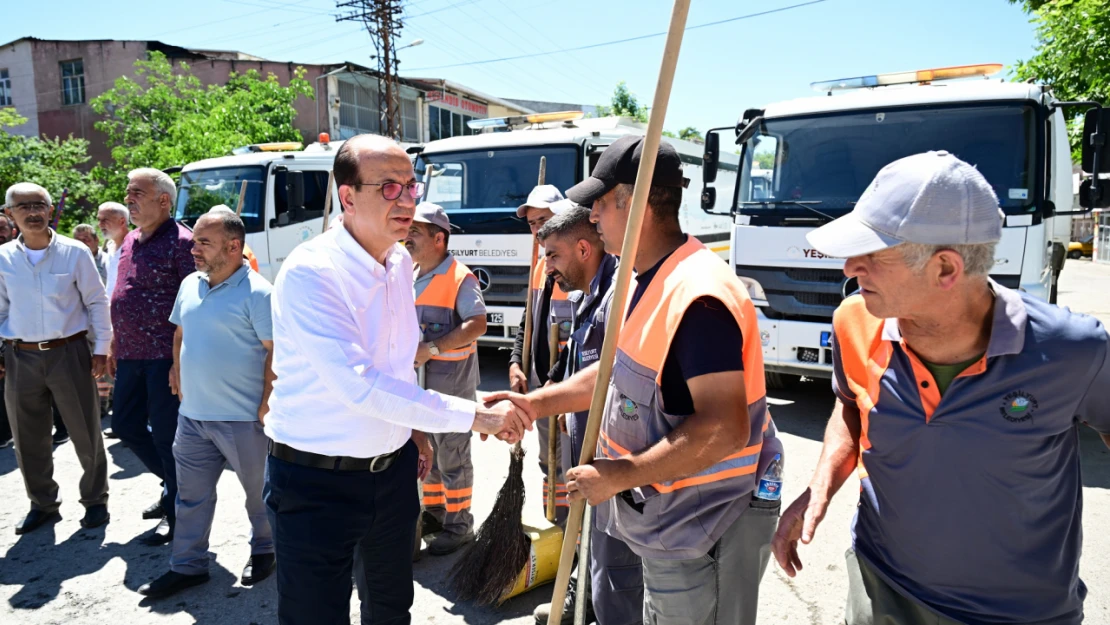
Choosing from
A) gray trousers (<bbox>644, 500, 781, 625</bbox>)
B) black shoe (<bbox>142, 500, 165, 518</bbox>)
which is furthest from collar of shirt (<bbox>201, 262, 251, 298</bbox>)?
gray trousers (<bbox>644, 500, 781, 625</bbox>)

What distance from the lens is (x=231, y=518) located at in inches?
188

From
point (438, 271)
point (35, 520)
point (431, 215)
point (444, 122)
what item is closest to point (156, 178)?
point (431, 215)

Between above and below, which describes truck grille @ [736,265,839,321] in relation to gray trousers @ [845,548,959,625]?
above

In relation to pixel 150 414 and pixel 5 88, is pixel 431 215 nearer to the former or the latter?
pixel 150 414

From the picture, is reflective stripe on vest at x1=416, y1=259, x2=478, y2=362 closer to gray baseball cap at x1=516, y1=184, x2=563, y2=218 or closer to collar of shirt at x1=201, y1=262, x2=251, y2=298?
gray baseball cap at x1=516, y1=184, x2=563, y2=218

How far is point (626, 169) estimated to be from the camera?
210 centimetres

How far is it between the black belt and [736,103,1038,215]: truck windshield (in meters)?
4.79

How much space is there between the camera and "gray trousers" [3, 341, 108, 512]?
184 inches

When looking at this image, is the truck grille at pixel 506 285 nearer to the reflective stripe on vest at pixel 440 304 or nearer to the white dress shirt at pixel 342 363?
the reflective stripe on vest at pixel 440 304

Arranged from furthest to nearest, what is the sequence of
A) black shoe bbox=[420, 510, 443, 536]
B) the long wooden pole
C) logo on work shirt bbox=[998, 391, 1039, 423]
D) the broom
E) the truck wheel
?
1. the truck wheel
2. black shoe bbox=[420, 510, 443, 536]
3. the broom
4. the long wooden pole
5. logo on work shirt bbox=[998, 391, 1039, 423]

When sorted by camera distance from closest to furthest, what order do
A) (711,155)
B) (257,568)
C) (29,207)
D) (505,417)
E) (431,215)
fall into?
(505,417) → (257,568) → (431,215) → (29,207) → (711,155)

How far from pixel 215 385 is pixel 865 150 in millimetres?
5122

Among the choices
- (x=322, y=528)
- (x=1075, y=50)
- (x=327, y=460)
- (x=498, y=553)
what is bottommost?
(x=498, y=553)

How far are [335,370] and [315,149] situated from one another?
31.8ft
